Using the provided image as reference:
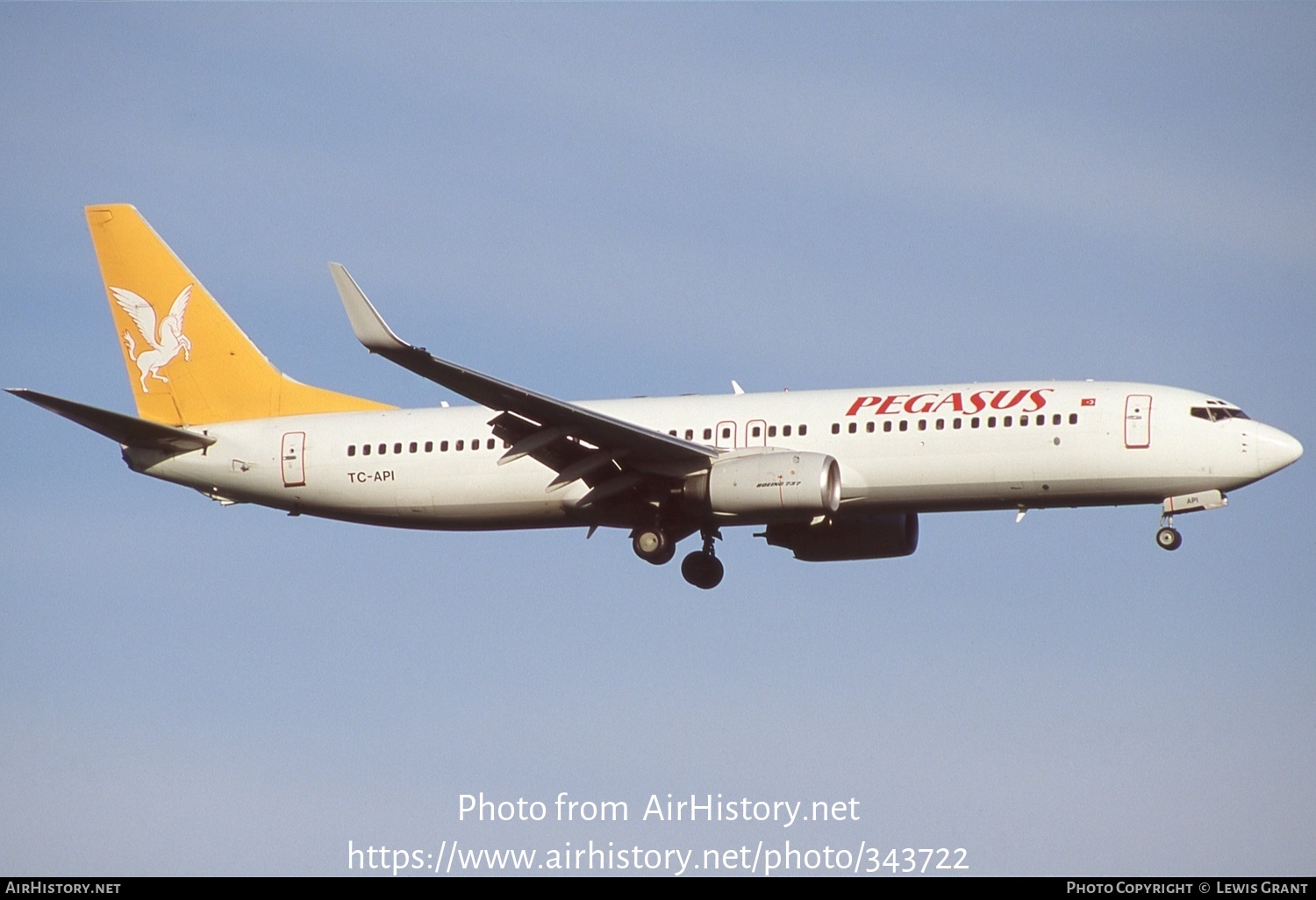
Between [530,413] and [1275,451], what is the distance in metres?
16.4

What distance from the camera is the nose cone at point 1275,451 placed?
41281 mm

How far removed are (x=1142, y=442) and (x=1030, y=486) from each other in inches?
102

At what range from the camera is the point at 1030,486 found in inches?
1646

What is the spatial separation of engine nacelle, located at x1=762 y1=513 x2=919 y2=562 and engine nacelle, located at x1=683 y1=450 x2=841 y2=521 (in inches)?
173

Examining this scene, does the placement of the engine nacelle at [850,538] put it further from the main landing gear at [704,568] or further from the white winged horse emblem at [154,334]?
→ the white winged horse emblem at [154,334]

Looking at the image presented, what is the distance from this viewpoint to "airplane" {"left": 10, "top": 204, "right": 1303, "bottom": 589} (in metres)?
41.4

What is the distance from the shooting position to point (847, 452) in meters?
42.7

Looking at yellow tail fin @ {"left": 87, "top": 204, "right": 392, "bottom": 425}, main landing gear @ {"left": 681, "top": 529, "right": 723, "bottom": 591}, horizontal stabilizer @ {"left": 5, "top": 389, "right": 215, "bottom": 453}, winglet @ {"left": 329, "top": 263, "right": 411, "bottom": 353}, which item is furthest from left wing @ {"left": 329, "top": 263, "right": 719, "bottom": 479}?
horizontal stabilizer @ {"left": 5, "top": 389, "right": 215, "bottom": 453}

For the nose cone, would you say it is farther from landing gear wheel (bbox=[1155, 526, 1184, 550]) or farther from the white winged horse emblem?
the white winged horse emblem

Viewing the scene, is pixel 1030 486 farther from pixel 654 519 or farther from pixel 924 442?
pixel 654 519

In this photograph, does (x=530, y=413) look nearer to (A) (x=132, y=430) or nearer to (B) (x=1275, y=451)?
(A) (x=132, y=430)

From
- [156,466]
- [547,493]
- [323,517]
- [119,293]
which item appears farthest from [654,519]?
[119,293]

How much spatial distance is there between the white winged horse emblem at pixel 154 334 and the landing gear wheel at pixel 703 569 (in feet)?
→ 46.5

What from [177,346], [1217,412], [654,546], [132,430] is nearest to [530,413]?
[654,546]
